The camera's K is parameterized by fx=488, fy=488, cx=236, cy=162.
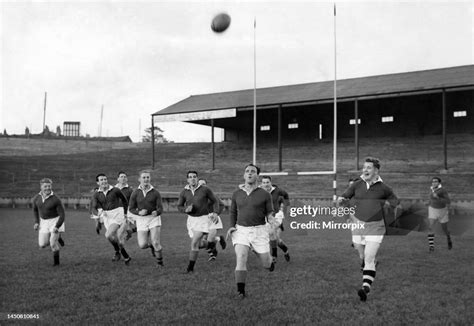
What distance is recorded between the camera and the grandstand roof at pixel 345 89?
3052 cm

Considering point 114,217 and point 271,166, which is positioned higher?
point 271,166

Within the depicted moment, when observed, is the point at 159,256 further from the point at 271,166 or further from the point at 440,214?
the point at 271,166

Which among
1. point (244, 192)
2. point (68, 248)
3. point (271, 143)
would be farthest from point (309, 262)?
point (271, 143)

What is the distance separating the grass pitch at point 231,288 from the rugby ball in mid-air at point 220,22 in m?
11.8

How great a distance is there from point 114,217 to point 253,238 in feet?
16.0

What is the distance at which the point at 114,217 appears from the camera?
11.7 metres

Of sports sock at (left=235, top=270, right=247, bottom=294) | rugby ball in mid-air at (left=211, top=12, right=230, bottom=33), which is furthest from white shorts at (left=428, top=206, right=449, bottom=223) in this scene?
rugby ball in mid-air at (left=211, top=12, right=230, bottom=33)

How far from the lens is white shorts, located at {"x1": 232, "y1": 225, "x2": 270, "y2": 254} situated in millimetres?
7980

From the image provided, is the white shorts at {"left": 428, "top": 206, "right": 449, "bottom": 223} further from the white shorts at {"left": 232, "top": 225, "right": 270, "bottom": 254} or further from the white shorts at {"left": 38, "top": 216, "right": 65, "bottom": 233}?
the white shorts at {"left": 38, "top": 216, "right": 65, "bottom": 233}

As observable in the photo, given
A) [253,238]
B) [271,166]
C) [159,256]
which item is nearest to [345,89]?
[271,166]

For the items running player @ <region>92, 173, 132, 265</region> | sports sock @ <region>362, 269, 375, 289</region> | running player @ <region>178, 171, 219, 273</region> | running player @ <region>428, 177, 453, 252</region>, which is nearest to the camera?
sports sock @ <region>362, 269, 375, 289</region>

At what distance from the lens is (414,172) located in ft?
104

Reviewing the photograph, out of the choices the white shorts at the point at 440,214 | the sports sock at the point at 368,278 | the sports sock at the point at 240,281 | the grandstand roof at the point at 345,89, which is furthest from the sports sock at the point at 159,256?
the grandstand roof at the point at 345,89

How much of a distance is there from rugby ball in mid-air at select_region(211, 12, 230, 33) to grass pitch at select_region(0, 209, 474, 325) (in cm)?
1181
